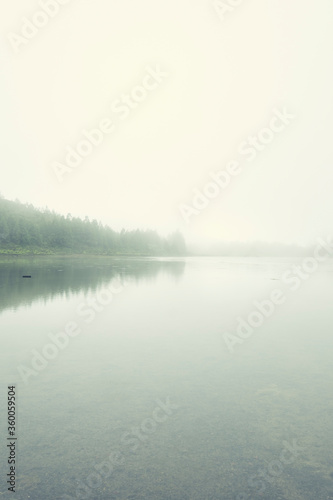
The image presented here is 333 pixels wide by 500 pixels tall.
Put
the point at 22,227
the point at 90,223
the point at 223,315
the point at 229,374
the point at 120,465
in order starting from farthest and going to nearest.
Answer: the point at 90,223 < the point at 22,227 < the point at 223,315 < the point at 229,374 < the point at 120,465

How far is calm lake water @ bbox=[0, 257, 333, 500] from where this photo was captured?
16.5 feet

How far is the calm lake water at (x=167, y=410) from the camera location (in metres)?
5.03

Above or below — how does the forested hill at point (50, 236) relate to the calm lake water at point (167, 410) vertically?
above

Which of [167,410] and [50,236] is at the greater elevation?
[50,236]

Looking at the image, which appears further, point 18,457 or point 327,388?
point 327,388

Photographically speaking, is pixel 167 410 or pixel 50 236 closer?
pixel 167 410

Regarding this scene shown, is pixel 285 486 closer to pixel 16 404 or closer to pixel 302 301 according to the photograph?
pixel 16 404

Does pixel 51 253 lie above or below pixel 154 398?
above

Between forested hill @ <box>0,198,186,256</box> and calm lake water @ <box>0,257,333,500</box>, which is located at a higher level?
forested hill @ <box>0,198,186,256</box>

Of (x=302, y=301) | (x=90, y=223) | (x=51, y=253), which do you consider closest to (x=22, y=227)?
(x=51, y=253)

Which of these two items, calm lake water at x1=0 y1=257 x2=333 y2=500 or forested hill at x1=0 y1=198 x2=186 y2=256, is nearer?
calm lake water at x1=0 y1=257 x2=333 y2=500

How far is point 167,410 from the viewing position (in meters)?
7.33

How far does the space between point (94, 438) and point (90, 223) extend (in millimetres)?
195323

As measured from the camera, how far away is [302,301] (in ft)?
83.8
